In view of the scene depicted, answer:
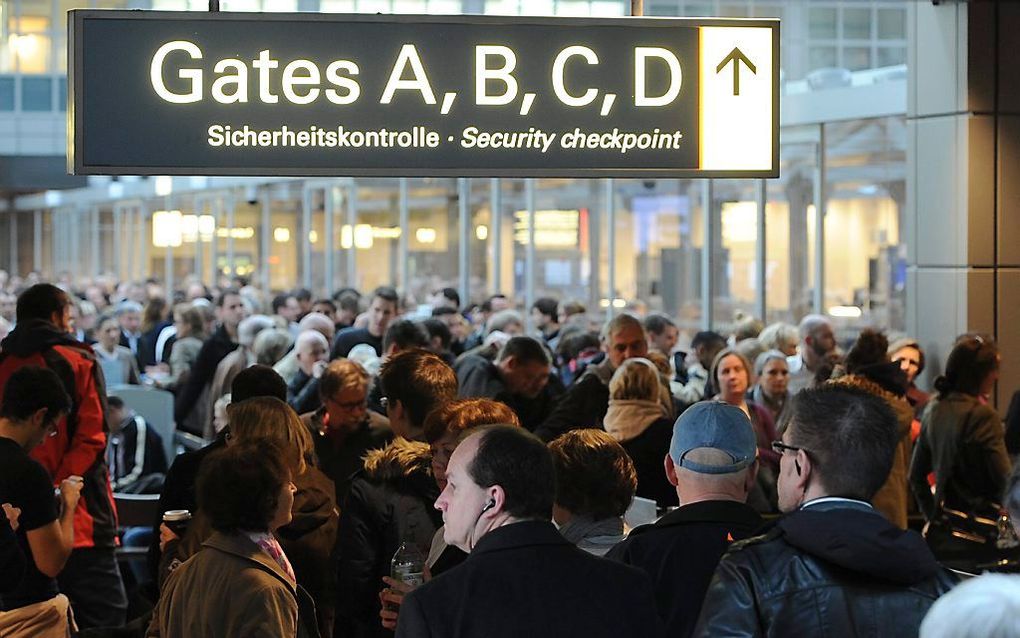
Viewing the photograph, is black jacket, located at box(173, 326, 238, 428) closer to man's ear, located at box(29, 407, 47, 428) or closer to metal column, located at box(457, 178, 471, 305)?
man's ear, located at box(29, 407, 47, 428)

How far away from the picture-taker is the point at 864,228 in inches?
499

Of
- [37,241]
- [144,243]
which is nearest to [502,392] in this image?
[144,243]

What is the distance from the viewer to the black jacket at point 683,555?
3.53 metres

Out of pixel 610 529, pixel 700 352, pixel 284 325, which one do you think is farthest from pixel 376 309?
pixel 610 529

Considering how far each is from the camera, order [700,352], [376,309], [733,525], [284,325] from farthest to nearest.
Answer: [284,325] → [376,309] → [700,352] → [733,525]

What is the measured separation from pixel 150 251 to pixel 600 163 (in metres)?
30.9

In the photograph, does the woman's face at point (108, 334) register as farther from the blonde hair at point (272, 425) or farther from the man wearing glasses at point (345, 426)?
the blonde hair at point (272, 425)

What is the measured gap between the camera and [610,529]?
4125 mm

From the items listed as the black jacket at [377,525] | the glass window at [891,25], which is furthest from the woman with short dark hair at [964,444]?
the glass window at [891,25]

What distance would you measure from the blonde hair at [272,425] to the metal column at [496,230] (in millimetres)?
13637

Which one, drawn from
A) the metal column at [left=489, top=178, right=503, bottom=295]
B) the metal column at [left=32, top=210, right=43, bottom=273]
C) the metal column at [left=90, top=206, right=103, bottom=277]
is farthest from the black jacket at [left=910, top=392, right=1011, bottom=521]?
the metal column at [left=32, top=210, right=43, bottom=273]

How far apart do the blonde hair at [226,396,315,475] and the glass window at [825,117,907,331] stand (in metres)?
8.11

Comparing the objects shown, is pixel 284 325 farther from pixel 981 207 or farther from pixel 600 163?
pixel 600 163

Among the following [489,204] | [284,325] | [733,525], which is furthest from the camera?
[489,204]
